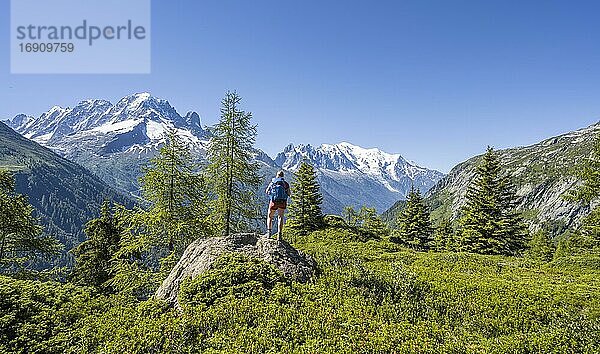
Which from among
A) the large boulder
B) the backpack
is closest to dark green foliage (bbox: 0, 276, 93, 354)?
the large boulder

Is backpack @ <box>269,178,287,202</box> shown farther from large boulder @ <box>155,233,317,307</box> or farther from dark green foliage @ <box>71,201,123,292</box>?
dark green foliage @ <box>71,201,123,292</box>

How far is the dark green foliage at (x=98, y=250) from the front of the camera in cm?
2895

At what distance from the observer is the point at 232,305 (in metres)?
8.90

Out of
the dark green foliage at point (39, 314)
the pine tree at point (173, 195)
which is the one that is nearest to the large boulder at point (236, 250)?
the dark green foliage at point (39, 314)

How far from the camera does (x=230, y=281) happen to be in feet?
33.2

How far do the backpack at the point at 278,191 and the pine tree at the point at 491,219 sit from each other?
25.4m

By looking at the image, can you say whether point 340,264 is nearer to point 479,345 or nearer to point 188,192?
point 479,345

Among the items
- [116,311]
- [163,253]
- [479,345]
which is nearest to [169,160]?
[163,253]

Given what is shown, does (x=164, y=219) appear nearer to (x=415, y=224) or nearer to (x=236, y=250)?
(x=236, y=250)

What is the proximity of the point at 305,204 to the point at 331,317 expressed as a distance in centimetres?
2644

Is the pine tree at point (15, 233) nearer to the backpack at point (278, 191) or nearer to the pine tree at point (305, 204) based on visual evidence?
the backpack at point (278, 191)

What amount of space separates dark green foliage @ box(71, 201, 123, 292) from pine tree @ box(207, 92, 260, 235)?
45.4 ft

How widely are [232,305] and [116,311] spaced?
361 centimetres

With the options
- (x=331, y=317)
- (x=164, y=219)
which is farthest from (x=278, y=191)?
(x=164, y=219)
